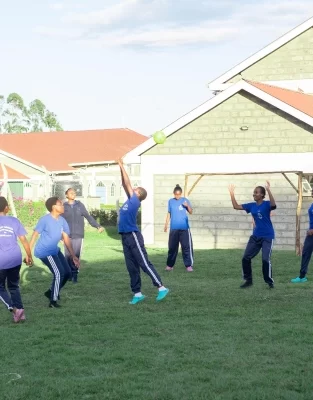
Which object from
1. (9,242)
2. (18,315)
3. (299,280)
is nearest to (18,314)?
(18,315)

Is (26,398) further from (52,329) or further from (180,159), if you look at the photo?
(180,159)

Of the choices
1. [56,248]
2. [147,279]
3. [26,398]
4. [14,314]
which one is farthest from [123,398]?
[147,279]

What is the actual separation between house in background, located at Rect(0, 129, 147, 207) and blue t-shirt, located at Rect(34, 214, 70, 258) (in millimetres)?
32408

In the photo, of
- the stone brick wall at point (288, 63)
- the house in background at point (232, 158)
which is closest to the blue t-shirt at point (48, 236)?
the house in background at point (232, 158)

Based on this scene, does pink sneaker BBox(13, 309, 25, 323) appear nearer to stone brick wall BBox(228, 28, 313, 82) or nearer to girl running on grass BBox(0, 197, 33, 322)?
girl running on grass BBox(0, 197, 33, 322)

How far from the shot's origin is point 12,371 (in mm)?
8180

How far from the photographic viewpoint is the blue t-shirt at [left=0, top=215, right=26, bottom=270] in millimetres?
10891

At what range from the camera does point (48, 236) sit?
12227mm

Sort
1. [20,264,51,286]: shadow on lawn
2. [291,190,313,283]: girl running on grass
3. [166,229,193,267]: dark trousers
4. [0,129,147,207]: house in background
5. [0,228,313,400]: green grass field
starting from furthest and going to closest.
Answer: [0,129,147,207]: house in background < [166,229,193,267]: dark trousers < [20,264,51,286]: shadow on lawn < [291,190,313,283]: girl running on grass < [0,228,313,400]: green grass field

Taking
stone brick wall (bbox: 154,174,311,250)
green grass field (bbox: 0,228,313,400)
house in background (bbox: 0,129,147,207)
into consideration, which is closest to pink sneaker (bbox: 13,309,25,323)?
green grass field (bbox: 0,228,313,400)

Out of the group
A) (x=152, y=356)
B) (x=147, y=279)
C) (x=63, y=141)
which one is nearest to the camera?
(x=152, y=356)

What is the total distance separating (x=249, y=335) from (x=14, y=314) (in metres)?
3.14

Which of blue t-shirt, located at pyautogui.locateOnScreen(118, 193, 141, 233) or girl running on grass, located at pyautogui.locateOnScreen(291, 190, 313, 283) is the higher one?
blue t-shirt, located at pyautogui.locateOnScreen(118, 193, 141, 233)

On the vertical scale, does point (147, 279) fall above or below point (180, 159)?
below
